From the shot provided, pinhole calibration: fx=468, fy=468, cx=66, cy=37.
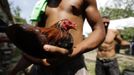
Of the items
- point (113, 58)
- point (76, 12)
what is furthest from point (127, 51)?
point (76, 12)

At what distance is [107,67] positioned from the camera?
31.9 ft

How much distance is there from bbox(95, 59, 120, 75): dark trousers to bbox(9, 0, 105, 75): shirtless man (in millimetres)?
6043

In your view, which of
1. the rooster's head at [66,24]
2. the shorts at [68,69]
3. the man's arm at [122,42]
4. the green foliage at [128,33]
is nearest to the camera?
the rooster's head at [66,24]

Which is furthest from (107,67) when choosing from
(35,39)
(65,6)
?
(35,39)

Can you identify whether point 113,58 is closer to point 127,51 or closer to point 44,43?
point 44,43

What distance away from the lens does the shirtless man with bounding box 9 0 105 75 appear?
136 inches

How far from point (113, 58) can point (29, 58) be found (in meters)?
6.68

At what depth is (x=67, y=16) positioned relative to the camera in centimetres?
358

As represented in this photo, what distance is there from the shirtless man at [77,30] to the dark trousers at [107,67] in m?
6.04

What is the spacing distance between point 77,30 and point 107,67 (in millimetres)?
6242

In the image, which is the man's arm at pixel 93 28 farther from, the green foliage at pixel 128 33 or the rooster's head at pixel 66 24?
the green foliage at pixel 128 33

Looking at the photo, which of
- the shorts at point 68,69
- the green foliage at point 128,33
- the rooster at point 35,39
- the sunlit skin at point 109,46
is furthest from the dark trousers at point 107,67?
the green foliage at point 128,33

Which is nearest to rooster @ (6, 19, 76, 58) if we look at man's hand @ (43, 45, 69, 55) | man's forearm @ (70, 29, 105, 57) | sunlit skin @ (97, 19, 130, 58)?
man's hand @ (43, 45, 69, 55)

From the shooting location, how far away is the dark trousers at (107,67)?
31.6ft
